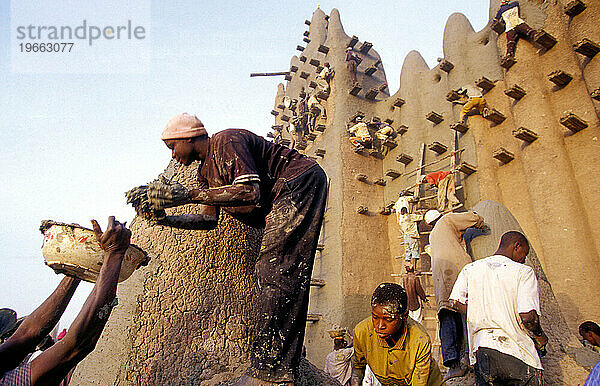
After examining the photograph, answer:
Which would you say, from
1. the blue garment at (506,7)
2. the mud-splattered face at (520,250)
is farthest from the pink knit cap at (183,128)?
the blue garment at (506,7)

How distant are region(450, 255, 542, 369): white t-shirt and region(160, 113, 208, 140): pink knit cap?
224 cm

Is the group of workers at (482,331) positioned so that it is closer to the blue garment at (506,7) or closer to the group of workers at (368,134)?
the blue garment at (506,7)

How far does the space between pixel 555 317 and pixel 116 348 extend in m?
4.09

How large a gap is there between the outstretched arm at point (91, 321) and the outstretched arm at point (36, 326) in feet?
0.60

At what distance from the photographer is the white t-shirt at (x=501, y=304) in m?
2.58

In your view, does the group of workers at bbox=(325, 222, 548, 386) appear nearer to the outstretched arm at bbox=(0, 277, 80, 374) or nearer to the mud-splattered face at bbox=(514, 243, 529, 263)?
the mud-splattered face at bbox=(514, 243, 529, 263)

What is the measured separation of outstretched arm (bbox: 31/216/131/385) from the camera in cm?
138

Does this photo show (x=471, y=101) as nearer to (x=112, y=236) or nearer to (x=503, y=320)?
(x=503, y=320)

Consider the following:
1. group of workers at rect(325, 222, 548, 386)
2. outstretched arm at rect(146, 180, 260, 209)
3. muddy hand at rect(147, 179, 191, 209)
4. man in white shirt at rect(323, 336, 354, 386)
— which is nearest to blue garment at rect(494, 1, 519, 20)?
group of workers at rect(325, 222, 548, 386)

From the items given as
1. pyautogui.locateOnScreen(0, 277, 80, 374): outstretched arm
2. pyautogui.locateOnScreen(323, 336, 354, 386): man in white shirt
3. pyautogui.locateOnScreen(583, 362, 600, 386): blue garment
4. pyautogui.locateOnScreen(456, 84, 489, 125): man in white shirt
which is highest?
pyautogui.locateOnScreen(456, 84, 489, 125): man in white shirt

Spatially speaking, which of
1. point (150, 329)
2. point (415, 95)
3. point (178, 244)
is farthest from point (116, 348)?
point (415, 95)

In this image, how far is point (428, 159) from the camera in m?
9.27

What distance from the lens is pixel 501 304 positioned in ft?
8.83

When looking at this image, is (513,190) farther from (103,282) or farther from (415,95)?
(103,282)
